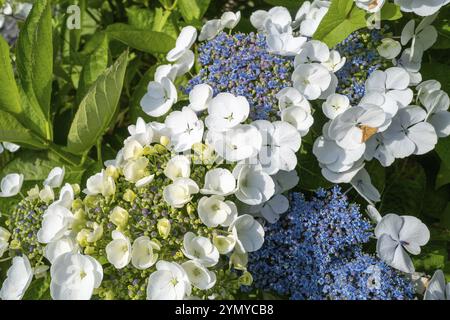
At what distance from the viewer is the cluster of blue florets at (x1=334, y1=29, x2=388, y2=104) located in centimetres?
172

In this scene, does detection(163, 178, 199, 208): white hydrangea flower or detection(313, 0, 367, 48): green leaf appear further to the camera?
detection(313, 0, 367, 48): green leaf

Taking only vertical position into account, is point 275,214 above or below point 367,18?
below

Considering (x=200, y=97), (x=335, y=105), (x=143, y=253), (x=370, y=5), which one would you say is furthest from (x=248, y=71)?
(x=143, y=253)

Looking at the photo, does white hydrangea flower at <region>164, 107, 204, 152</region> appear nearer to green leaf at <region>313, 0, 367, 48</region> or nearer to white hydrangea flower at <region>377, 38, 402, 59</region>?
green leaf at <region>313, 0, 367, 48</region>

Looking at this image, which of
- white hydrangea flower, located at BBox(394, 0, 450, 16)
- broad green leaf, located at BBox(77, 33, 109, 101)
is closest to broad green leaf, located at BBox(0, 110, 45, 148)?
broad green leaf, located at BBox(77, 33, 109, 101)

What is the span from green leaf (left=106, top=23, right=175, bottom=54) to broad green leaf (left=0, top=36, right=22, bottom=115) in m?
0.32

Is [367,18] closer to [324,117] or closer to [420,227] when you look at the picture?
[324,117]

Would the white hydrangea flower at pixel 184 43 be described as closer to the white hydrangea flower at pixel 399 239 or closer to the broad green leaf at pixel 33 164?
the broad green leaf at pixel 33 164

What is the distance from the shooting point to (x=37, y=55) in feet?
6.04

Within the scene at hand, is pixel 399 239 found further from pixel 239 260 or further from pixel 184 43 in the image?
pixel 184 43

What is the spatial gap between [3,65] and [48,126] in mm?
239
